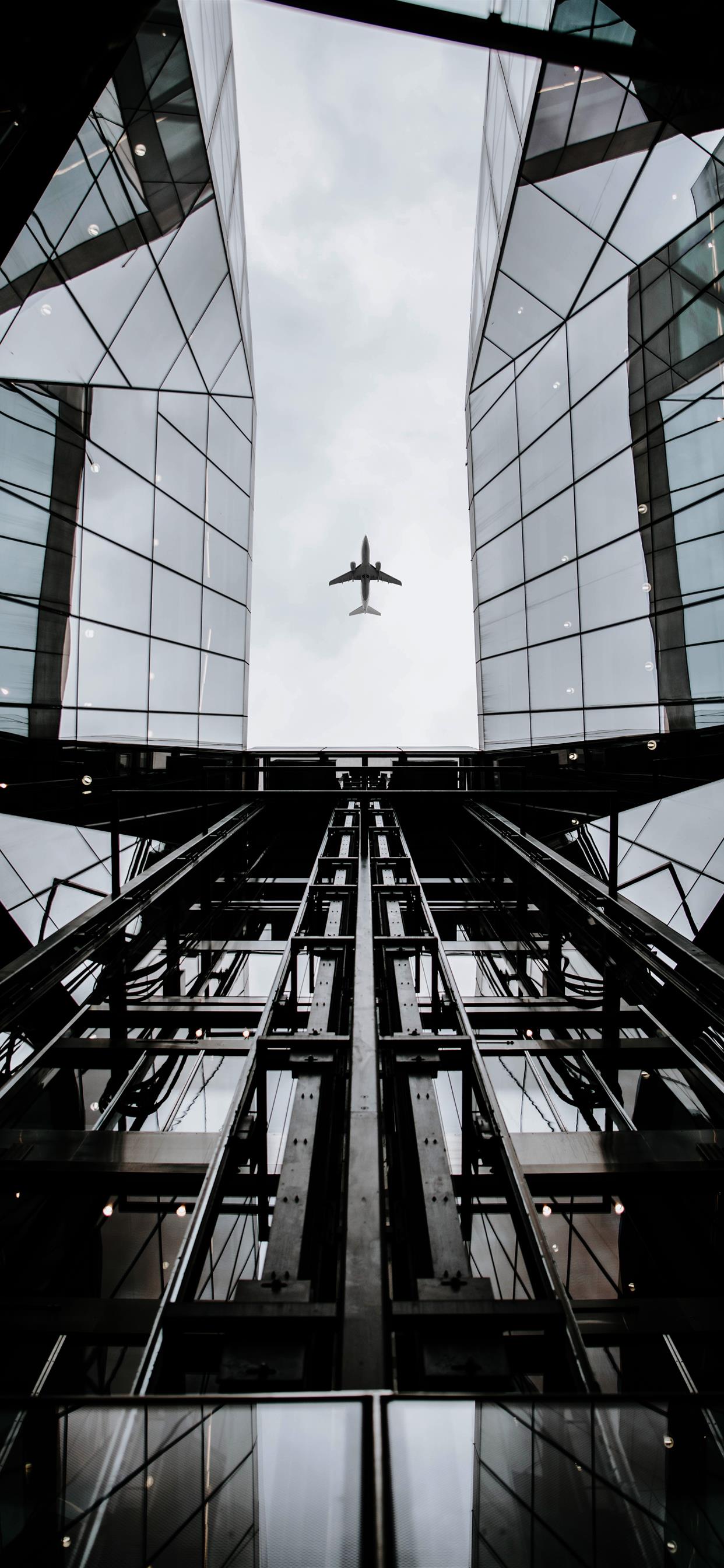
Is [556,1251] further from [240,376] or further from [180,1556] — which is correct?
[240,376]

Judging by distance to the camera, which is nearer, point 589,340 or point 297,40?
point 589,340

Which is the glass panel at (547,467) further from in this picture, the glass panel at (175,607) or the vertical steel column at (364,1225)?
the vertical steel column at (364,1225)

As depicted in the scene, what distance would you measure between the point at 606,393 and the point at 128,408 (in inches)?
466

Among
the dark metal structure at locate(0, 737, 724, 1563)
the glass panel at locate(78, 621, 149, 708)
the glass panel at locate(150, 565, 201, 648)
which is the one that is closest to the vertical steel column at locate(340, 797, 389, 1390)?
the dark metal structure at locate(0, 737, 724, 1563)

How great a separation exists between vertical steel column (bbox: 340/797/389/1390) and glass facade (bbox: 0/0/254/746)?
11584mm

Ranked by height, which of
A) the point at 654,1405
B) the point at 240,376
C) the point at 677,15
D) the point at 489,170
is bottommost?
the point at 654,1405

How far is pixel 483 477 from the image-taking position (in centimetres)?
2416

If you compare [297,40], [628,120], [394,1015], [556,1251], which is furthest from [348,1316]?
[297,40]

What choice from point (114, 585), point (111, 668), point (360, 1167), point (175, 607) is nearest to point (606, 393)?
point (175, 607)

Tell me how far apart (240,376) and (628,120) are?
1385cm

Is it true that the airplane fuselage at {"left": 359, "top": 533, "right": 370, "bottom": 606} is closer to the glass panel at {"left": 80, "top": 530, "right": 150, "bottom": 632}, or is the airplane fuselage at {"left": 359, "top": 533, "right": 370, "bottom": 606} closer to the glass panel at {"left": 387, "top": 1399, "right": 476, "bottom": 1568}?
the glass panel at {"left": 80, "top": 530, "right": 150, "bottom": 632}

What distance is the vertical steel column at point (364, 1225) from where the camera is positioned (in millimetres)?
2363

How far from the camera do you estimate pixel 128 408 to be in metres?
17.4

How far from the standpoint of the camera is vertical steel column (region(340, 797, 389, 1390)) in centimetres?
236
